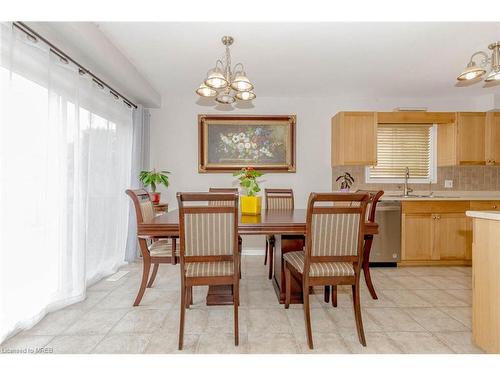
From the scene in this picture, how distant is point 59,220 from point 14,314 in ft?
2.55

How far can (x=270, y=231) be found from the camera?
2.07 m

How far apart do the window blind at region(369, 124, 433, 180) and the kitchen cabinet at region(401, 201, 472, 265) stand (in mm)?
812

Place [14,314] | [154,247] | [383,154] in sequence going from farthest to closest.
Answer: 1. [383,154]
2. [154,247]
3. [14,314]

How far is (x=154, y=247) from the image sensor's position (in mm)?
2678

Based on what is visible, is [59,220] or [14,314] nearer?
[14,314]

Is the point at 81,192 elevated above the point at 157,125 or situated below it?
below

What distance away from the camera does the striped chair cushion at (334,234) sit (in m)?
1.87

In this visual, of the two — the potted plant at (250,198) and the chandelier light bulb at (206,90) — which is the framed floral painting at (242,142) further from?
the chandelier light bulb at (206,90)

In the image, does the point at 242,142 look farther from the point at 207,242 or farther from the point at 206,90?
the point at 207,242

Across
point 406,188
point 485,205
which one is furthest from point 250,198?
point 485,205

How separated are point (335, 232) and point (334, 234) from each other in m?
0.02

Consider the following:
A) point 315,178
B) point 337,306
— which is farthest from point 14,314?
point 315,178
